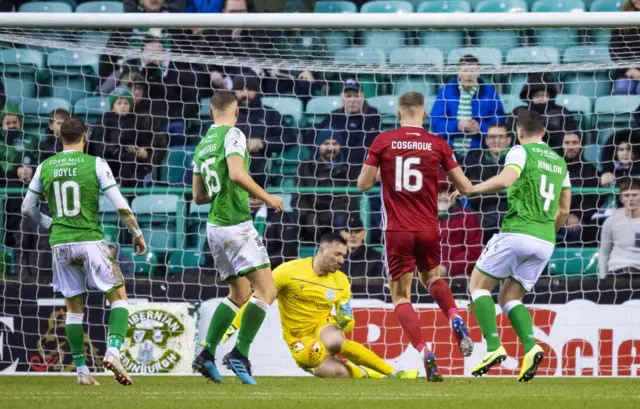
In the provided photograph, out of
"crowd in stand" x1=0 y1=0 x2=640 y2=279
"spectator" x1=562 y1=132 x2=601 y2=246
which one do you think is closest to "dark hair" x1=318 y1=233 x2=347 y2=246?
"crowd in stand" x1=0 y1=0 x2=640 y2=279

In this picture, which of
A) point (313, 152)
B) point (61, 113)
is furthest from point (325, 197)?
A: point (61, 113)

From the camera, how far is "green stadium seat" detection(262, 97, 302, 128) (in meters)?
12.1

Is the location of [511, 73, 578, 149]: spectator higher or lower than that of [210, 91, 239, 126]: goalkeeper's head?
higher

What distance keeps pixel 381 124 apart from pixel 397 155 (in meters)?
4.60

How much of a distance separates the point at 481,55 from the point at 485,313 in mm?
5054

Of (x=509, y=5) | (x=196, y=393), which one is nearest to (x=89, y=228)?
(x=196, y=393)

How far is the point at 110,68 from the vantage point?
1277 cm

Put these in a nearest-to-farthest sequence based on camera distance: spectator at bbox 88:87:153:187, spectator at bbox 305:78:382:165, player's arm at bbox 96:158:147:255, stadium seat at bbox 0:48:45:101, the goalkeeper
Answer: player's arm at bbox 96:158:147:255
the goalkeeper
spectator at bbox 88:87:153:187
spectator at bbox 305:78:382:165
stadium seat at bbox 0:48:45:101

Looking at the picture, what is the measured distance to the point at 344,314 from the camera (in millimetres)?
9086

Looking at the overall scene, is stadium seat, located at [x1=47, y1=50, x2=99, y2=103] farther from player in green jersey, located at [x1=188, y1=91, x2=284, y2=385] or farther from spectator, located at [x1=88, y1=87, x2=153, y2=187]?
player in green jersey, located at [x1=188, y1=91, x2=284, y2=385]

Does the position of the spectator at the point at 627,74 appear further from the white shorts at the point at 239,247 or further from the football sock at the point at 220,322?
the football sock at the point at 220,322

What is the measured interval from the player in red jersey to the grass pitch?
632mm

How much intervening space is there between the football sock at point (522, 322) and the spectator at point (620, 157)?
3.63 metres

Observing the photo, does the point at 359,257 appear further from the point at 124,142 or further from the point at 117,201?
the point at 117,201
